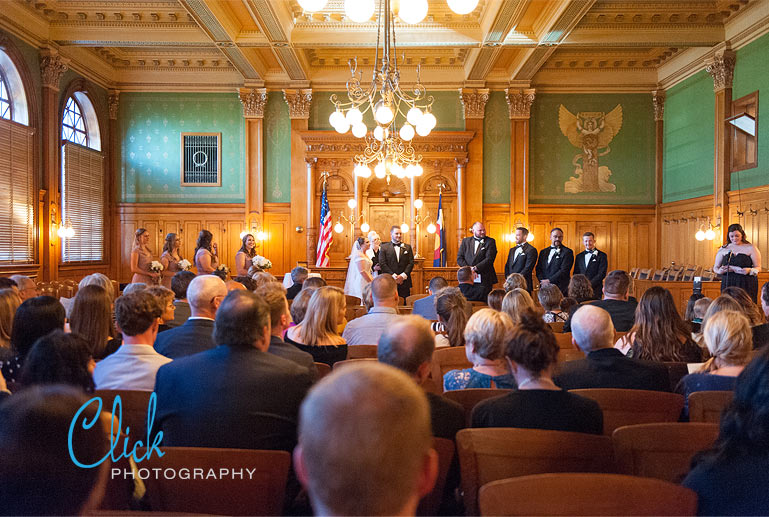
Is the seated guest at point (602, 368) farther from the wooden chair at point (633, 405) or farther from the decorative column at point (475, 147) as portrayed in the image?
the decorative column at point (475, 147)

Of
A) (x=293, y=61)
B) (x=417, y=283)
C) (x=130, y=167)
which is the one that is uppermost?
(x=293, y=61)

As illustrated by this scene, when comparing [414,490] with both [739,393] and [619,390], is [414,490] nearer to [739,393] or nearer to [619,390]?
[739,393]

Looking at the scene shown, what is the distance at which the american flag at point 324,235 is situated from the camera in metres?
13.2

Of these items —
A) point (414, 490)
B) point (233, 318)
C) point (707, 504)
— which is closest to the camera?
point (414, 490)

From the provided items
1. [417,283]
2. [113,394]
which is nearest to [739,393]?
[113,394]

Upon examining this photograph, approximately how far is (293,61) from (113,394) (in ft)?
37.3

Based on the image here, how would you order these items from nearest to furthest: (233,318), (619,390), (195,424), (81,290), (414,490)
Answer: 1. (414,490)
2. (195,424)
3. (233,318)
4. (619,390)
5. (81,290)

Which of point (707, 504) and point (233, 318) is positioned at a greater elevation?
point (233, 318)

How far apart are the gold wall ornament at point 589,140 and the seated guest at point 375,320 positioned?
11063 millimetres

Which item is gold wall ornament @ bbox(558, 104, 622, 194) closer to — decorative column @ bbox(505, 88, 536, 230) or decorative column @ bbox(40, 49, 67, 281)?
decorative column @ bbox(505, 88, 536, 230)

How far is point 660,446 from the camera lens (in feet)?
7.30

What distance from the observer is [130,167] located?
14.7 meters

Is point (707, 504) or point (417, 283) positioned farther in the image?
point (417, 283)

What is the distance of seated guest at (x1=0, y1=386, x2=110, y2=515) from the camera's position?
119 centimetres
